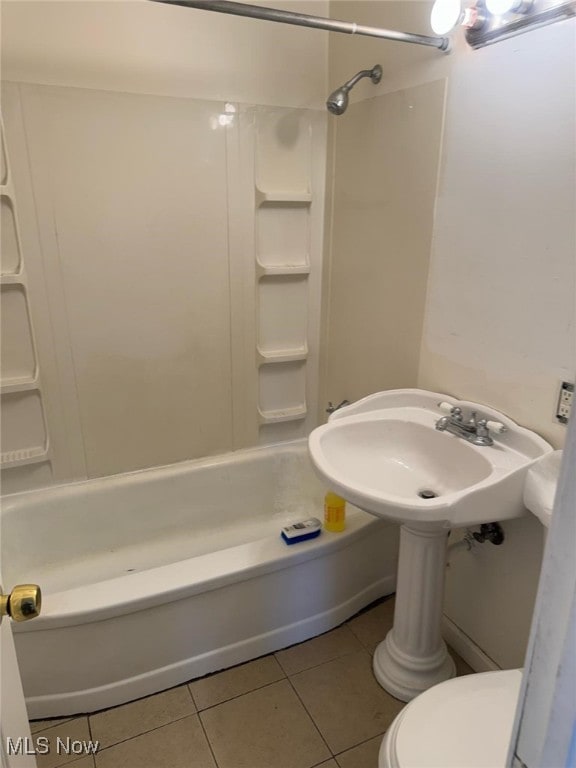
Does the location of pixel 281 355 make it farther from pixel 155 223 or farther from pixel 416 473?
pixel 416 473

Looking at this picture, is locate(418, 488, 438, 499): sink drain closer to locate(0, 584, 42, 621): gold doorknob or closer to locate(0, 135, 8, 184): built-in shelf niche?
locate(0, 584, 42, 621): gold doorknob

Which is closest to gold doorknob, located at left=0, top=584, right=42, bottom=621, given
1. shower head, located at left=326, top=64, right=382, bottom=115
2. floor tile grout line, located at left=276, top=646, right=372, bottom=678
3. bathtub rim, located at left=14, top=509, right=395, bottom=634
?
bathtub rim, located at left=14, top=509, right=395, bottom=634

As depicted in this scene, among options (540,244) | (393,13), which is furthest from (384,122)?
(540,244)

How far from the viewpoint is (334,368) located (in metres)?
Answer: 2.33

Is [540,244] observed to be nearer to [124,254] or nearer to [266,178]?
[266,178]

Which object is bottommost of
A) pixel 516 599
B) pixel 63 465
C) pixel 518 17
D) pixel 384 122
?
pixel 516 599

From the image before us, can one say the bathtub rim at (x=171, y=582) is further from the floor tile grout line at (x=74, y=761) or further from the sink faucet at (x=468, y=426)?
the sink faucet at (x=468, y=426)

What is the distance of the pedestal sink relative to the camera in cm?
133

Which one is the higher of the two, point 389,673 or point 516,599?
point 516,599

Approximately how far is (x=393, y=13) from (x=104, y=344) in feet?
4.90

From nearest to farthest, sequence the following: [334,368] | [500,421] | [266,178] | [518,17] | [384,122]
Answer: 1. [518,17]
2. [500,421]
3. [384,122]
4. [266,178]
5. [334,368]

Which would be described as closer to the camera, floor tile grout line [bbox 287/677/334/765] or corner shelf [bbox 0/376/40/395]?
floor tile grout line [bbox 287/677/334/765]

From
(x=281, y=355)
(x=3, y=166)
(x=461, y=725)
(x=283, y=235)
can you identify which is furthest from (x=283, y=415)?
(x=461, y=725)

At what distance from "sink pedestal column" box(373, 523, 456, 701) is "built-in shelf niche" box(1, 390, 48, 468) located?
1356 mm
